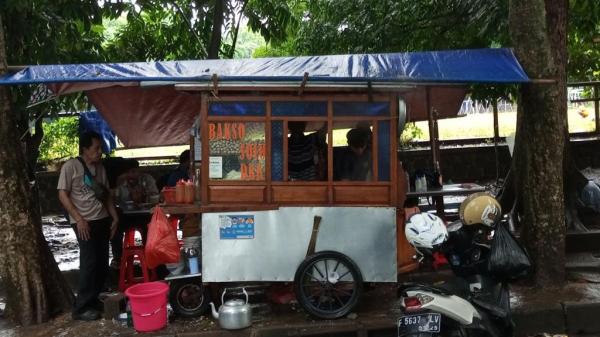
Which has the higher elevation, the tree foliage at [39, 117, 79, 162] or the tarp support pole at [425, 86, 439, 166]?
the tree foliage at [39, 117, 79, 162]

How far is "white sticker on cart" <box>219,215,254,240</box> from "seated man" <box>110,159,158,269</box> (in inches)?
65.5

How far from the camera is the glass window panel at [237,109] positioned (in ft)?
17.3

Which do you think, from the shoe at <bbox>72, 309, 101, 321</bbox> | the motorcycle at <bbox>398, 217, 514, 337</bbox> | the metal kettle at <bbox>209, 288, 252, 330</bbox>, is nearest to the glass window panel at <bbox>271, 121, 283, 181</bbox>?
the metal kettle at <bbox>209, 288, 252, 330</bbox>

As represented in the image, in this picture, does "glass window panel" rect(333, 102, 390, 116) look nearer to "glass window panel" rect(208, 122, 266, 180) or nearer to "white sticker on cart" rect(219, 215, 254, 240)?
"glass window panel" rect(208, 122, 266, 180)

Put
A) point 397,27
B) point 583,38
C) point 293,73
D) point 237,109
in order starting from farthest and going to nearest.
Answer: point 583,38 < point 397,27 < point 237,109 < point 293,73

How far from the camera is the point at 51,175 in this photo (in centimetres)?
1187

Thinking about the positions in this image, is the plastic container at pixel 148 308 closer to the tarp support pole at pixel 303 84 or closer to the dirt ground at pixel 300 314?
the dirt ground at pixel 300 314

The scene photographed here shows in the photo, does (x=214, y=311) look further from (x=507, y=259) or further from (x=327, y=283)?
(x=507, y=259)

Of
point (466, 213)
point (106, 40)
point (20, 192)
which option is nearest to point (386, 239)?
point (466, 213)

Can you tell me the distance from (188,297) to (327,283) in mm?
1342

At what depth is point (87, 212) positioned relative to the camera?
5664 mm

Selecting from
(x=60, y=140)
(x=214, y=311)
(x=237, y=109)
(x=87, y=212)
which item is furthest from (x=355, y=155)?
(x=60, y=140)

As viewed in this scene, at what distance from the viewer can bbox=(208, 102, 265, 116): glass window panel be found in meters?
5.26

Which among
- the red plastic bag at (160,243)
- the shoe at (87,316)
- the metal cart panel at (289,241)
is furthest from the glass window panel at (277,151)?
the shoe at (87,316)
